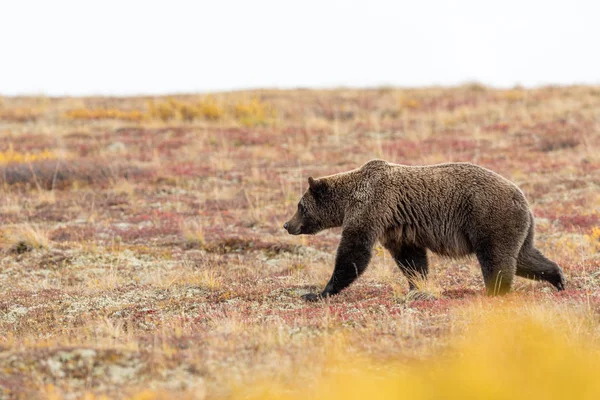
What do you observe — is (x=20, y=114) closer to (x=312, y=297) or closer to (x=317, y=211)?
(x=317, y=211)

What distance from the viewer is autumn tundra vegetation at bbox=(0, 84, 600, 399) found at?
5.44 metres

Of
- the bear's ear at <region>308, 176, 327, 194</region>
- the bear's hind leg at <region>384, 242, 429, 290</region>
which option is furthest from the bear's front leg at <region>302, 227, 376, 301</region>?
the bear's ear at <region>308, 176, 327, 194</region>

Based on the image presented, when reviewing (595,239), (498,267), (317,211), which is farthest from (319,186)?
(595,239)

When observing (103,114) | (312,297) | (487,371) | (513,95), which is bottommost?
(312,297)

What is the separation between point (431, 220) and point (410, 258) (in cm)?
83

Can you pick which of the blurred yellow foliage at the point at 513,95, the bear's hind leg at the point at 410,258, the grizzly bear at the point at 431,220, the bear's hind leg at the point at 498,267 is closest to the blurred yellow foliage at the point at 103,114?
the blurred yellow foliage at the point at 513,95

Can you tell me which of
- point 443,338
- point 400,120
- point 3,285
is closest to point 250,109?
point 400,120

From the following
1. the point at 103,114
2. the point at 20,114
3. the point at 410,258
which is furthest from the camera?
the point at 20,114

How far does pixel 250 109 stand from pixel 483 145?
11285mm

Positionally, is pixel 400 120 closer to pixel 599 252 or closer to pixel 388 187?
pixel 599 252

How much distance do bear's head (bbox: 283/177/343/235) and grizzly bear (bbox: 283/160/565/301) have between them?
0.05 ft

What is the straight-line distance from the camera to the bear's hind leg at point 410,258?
991cm

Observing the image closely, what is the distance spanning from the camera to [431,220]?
938 cm

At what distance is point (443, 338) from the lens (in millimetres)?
6406
